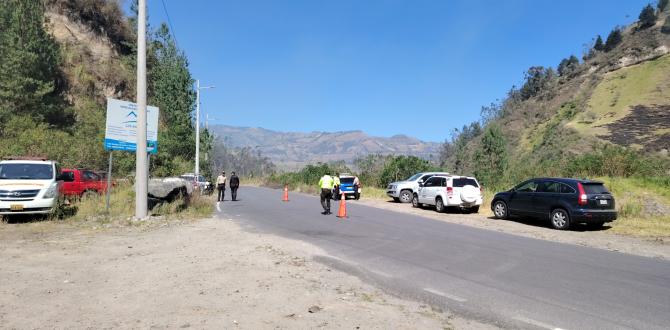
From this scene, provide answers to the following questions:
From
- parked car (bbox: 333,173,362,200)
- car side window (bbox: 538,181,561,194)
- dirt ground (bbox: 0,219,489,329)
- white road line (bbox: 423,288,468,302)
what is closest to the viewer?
dirt ground (bbox: 0,219,489,329)

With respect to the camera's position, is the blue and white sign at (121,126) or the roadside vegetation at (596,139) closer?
the blue and white sign at (121,126)

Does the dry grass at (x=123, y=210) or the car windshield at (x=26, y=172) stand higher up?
the car windshield at (x=26, y=172)

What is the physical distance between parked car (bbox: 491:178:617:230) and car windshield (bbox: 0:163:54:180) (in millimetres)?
16789

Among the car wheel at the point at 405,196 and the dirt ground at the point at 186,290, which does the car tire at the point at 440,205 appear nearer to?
the car wheel at the point at 405,196

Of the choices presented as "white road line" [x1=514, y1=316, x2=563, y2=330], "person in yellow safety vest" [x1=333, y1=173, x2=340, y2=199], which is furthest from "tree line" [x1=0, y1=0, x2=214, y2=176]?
"white road line" [x1=514, y1=316, x2=563, y2=330]

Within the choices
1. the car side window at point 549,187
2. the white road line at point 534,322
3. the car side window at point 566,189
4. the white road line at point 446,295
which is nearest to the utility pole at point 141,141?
the white road line at point 446,295

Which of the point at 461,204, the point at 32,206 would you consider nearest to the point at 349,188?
the point at 461,204

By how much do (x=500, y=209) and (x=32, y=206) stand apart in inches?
661

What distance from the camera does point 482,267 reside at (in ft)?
30.3

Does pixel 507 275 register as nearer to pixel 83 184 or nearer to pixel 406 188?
pixel 406 188

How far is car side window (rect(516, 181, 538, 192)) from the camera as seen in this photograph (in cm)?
1842

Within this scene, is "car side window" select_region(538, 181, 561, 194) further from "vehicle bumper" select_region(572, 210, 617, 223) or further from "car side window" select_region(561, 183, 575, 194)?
"vehicle bumper" select_region(572, 210, 617, 223)

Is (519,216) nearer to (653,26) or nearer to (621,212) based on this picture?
(621,212)

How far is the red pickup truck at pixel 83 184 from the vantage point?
22620 mm
